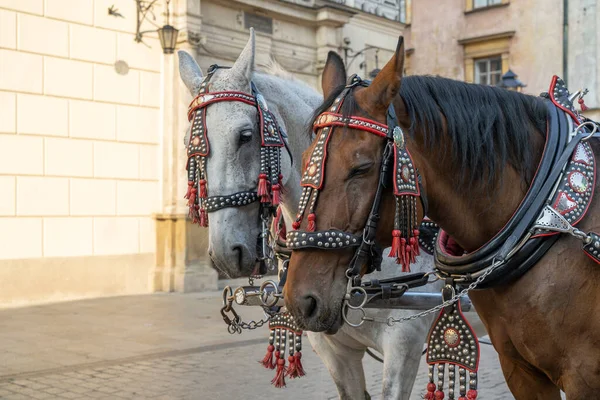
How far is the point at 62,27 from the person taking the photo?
985cm

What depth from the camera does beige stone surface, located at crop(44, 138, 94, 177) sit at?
380 inches

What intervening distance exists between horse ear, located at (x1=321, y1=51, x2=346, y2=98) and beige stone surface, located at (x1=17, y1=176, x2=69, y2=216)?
776cm

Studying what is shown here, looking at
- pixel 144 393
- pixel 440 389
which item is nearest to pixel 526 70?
pixel 144 393

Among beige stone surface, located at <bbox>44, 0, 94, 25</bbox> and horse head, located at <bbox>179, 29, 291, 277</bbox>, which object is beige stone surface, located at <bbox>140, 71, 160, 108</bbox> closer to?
beige stone surface, located at <bbox>44, 0, 94, 25</bbox>

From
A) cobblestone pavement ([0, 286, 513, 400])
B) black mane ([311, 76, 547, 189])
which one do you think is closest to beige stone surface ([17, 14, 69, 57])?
cobblestone pavement ([0, 286, 513, 400])

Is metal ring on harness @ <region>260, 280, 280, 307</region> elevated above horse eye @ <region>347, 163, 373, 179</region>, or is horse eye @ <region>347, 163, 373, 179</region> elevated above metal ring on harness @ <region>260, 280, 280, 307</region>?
horse eye @ <region>347, 163, 373, 179</region>

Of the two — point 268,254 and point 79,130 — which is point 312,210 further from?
point 79,130

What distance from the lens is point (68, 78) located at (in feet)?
32.4

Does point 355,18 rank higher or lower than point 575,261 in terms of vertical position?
higher

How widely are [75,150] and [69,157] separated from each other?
136mm

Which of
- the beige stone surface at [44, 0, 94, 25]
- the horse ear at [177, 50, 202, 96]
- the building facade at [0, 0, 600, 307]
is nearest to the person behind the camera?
the horse ear at [177, 50, 202, 96]

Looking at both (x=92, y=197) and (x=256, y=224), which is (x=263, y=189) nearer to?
(x=256, y=224)

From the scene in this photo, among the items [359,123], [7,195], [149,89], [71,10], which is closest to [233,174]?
[359,123]

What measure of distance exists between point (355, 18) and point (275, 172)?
11200 millimetres
